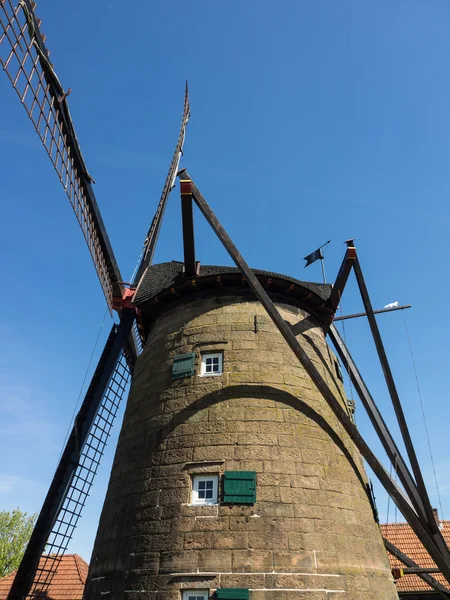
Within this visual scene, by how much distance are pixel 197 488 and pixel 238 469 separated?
88 cm

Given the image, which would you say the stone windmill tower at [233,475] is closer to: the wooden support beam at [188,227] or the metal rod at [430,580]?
the wooden support beam at [188,227]

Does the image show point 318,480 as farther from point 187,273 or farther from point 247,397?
point 187,273

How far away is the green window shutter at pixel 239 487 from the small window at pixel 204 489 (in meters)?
0.26

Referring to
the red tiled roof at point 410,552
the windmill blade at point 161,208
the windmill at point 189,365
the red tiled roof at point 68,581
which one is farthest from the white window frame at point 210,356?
the red tiled roof at point 68,581

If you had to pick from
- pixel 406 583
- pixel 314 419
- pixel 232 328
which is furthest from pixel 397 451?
pixel 406 583

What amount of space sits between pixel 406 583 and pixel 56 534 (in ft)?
33.5

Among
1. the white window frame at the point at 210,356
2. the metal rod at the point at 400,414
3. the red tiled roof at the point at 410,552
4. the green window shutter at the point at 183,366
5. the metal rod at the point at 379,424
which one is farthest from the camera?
the red tiled roof at the point at 410,552

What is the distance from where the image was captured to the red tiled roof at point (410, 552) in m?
12.9

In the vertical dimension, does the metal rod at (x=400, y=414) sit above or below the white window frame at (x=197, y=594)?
above

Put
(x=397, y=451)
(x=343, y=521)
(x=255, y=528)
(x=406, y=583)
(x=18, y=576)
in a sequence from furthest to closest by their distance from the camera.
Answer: (x=406, y=583), (x=18, y=576), (x=397, y=451), (x=343, y=521), (x=255, y=528)

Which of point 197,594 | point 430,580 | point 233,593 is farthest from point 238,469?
point 430,580

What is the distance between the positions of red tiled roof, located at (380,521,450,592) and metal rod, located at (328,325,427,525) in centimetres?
500

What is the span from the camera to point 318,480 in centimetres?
850

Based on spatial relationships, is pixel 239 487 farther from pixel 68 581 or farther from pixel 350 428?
pixel 68 581
